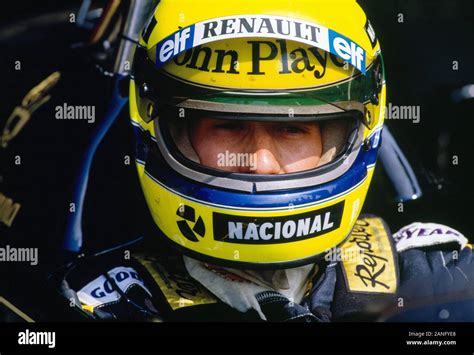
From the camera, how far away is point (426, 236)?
97.9 inches

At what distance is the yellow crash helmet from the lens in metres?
2.05

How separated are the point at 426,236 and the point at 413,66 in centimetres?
53

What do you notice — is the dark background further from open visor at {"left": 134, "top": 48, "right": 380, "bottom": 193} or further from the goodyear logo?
the goodyear logo

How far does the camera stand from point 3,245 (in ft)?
8.29

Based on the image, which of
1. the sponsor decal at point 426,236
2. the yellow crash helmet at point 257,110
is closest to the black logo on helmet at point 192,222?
the yellow crash helmet at point 257,110

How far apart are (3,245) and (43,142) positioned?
34cm

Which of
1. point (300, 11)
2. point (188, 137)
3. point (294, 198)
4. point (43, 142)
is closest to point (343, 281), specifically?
point (294, 198)

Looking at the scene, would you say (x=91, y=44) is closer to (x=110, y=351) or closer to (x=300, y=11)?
(x=300, y=11)

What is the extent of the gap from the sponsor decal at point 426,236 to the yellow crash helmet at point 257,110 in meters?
0.34

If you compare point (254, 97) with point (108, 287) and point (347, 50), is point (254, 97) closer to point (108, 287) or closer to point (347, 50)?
point (347, 50)

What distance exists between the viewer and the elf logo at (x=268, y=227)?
81.9 inches

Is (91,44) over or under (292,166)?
over

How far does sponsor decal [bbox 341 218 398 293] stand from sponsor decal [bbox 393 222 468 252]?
0.25ft

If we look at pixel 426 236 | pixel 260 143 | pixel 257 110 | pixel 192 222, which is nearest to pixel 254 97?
pixel 257 110
